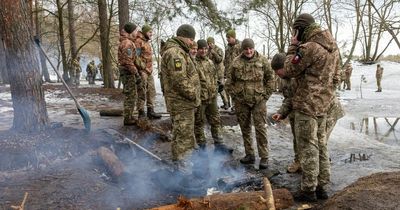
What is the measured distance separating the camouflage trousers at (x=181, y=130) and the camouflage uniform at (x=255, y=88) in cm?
123

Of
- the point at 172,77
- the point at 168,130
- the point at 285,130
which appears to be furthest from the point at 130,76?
the point at 285,130

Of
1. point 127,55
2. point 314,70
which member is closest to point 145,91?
point 127,55

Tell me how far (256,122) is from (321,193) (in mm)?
1756

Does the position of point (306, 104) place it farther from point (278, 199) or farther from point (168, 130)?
point (168, 130)

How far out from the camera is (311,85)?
470 cm

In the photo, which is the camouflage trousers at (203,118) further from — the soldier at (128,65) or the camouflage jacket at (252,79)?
the soldier at (128,65)

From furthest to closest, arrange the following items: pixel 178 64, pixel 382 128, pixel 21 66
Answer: pixel 382 128 → pixel 21 66 → pixel 178 64

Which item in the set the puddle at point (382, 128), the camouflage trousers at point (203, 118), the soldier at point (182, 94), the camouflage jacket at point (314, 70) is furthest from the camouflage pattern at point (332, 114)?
the puddle at point (382, 128)

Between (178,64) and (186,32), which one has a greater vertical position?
(186,32)

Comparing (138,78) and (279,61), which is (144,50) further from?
(279,61)

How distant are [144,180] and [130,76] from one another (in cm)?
290

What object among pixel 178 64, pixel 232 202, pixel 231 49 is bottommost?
pixel 232 202

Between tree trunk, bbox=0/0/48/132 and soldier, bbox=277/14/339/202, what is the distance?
450 cm

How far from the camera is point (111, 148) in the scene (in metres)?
6.60
